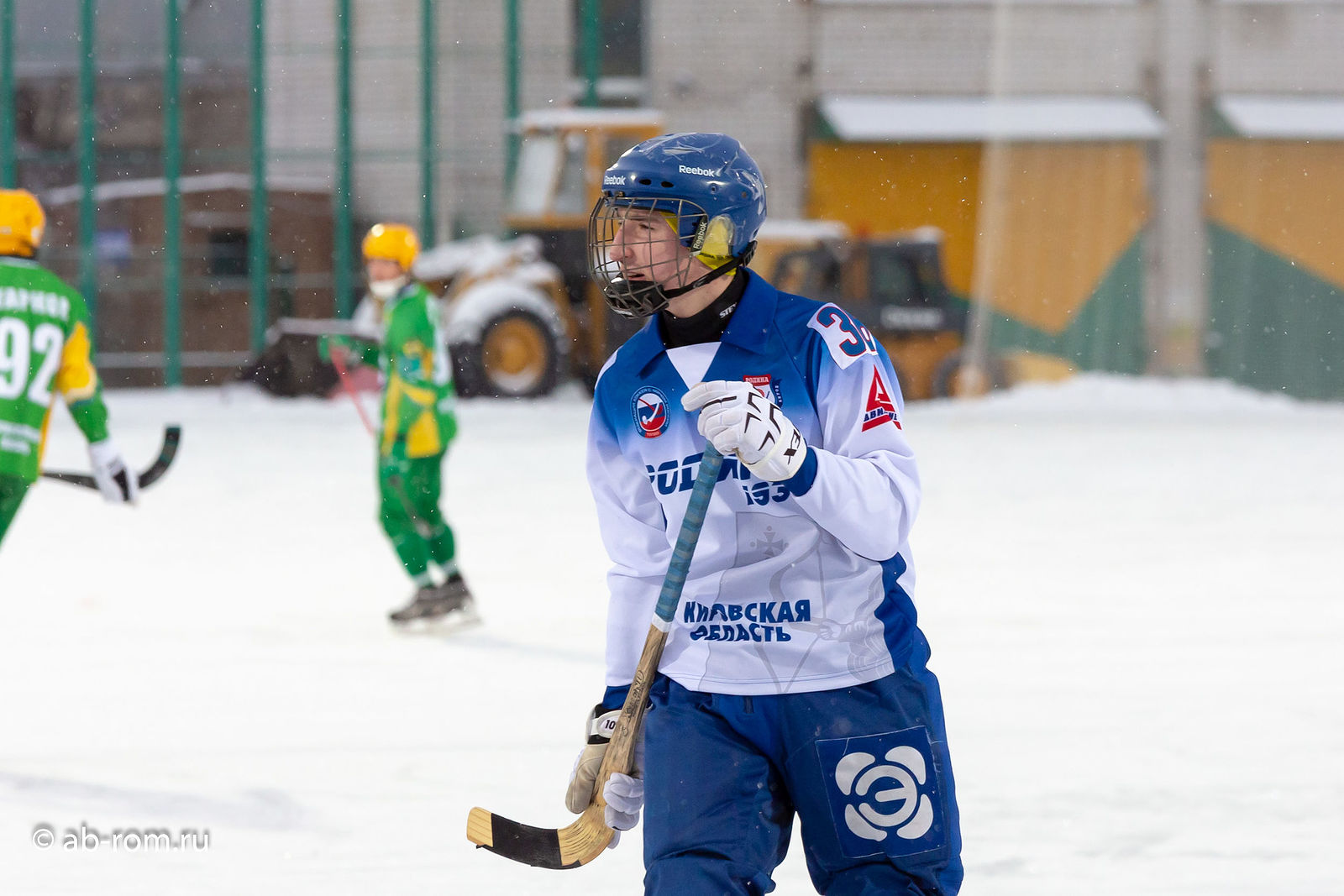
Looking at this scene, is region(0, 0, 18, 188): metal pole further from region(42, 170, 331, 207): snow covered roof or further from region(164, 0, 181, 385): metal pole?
region(164, 0, 181, 385): metal pole

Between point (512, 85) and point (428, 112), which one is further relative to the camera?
point (512, 85)

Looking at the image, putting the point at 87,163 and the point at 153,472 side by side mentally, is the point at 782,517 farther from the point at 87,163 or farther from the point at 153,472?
the point at 87,163

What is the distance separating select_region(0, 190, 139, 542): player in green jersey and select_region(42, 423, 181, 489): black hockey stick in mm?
522

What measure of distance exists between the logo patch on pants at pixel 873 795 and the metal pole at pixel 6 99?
20616 millimetres

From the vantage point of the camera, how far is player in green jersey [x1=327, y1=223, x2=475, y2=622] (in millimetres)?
7406

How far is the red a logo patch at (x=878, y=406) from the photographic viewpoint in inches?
101

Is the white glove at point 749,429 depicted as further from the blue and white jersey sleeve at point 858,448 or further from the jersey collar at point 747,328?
the jersey collar at point 747,328

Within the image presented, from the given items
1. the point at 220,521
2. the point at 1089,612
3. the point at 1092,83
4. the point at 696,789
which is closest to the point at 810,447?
the point at 696,789

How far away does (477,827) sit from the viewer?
2854mm

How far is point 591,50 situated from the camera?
72.3 feet

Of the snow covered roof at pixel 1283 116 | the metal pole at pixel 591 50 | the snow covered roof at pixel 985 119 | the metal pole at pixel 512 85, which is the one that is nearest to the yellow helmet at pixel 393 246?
the metal pole at pixel 512 85

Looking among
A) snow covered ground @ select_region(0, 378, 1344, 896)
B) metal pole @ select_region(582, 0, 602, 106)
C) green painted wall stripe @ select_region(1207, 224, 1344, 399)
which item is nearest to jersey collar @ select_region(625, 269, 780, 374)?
snow covered ground @ select_region(0, 378, 1344, 896)

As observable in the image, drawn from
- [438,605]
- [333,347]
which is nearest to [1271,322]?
[333,347]

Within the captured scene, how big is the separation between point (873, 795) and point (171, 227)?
1991 centimetres
